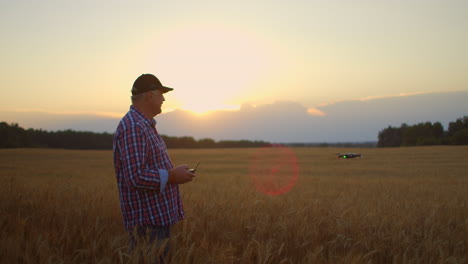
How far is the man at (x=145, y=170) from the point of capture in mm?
2857

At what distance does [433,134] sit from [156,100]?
55.9m

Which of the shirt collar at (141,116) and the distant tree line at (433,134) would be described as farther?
the distant tree line at (433,134)

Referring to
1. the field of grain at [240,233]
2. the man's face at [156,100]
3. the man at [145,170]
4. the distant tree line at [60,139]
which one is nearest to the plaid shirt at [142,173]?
the man at [145,170]

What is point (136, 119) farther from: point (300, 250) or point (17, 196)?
point (17, 196)

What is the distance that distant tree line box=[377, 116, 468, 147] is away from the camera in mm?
42812

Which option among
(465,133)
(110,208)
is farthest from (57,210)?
(465,133)

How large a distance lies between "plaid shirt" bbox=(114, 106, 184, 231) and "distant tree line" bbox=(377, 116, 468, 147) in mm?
46584

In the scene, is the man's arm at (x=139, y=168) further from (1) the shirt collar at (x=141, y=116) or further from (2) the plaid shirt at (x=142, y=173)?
(1) the shirt collar at (x=141, y=116)

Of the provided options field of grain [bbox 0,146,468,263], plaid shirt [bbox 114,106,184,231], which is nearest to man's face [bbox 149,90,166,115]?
plaid shirt [bbox 114,106,184,231]

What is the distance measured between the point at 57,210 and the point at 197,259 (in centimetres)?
305

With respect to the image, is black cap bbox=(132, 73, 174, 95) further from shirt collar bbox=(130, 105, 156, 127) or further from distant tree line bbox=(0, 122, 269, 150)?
distant tree line bbox=(0, 122, 269, 150)

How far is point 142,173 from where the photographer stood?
282 centimetres

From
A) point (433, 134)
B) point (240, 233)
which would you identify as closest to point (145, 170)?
point (240, 233)

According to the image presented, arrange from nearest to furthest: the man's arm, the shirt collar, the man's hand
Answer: the man's arm, the man's hand, the shirt collar
